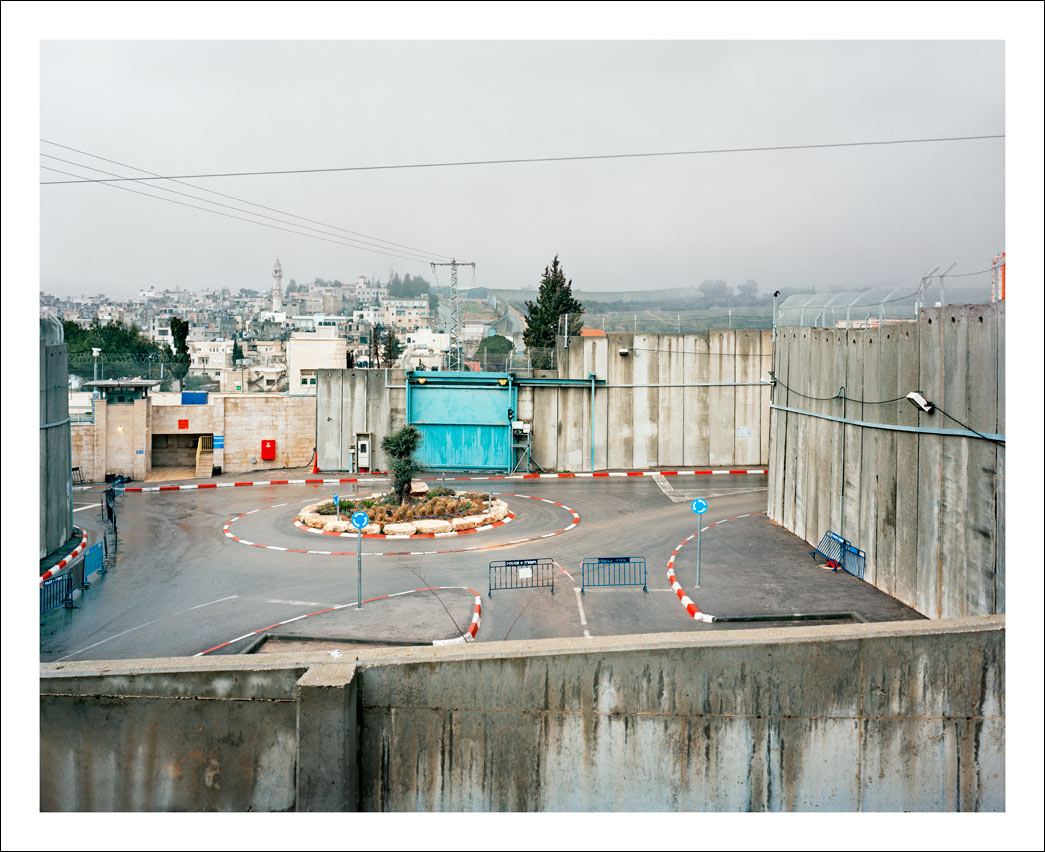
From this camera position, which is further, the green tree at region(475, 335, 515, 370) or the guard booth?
the green tree at region(475, 335, 515, 370)

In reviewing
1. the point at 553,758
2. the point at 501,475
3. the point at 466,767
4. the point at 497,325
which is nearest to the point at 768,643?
the point at 553,758

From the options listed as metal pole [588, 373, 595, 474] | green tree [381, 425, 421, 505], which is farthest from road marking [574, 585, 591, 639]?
metal pole [588, 373, 595, 474]

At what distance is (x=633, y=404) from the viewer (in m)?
31.1

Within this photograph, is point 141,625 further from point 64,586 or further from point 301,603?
point 301,603

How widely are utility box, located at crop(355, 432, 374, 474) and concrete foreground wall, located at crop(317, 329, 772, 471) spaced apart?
22cm

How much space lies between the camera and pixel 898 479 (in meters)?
13.5

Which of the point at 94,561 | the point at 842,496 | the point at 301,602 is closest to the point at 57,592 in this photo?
the point at 94,561

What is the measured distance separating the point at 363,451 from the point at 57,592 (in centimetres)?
1674

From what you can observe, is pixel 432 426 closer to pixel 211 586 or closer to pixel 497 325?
pixel 497 325

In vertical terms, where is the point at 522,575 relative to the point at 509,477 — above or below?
below

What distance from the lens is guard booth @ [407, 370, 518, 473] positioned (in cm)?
3066

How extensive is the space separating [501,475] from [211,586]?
617 inches

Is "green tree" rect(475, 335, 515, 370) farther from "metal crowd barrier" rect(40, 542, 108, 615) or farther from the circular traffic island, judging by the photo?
"metal crowd barrier" rect(40, 542, 108, 615)

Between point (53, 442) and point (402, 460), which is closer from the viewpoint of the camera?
point (53, 442)
